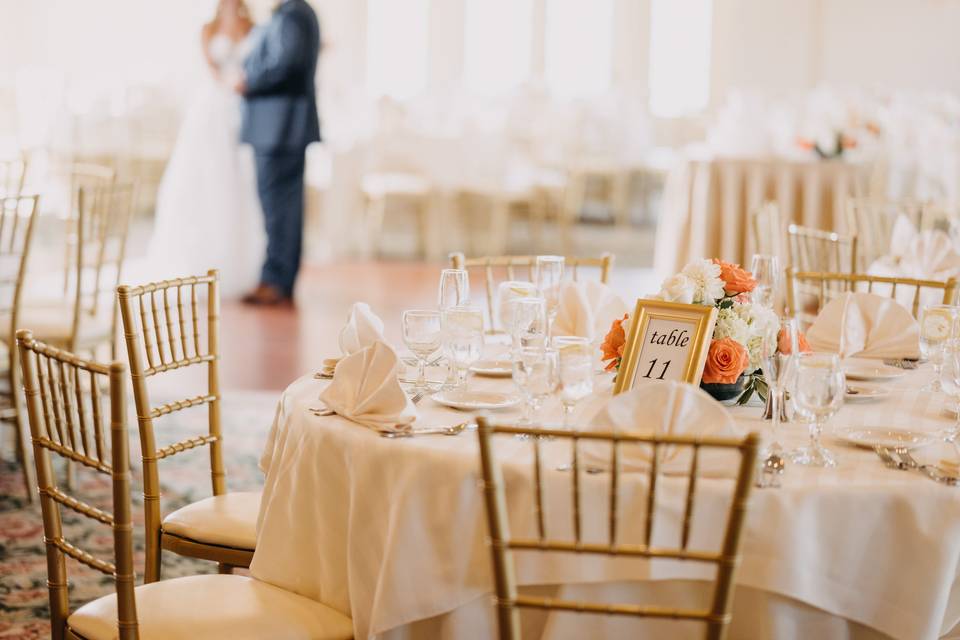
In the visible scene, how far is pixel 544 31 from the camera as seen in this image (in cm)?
1262

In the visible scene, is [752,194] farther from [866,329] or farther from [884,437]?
[884,437]

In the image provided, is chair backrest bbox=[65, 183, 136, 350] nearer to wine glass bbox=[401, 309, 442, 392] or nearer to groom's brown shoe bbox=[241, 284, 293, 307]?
wine glass bbox=[401, 309, 442, 392]

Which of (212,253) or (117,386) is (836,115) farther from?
(117,386)

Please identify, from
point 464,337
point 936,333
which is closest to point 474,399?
point 464,337

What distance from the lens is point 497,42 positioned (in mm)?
12672

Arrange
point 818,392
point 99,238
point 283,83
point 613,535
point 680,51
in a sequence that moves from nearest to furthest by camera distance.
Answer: point 613,535
point 818,392
point 99,238
point 283,83
point 680,51

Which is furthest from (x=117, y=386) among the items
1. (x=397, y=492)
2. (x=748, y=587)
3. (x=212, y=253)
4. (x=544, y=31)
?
(x=544, y=31)

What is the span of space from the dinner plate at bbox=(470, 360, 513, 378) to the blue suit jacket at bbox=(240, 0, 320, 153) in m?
4.74

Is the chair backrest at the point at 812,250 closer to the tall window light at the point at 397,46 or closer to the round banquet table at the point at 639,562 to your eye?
the round banquet table at the point at 639,562

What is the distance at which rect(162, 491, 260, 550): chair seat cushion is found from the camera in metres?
2.46

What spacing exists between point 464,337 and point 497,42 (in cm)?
1084

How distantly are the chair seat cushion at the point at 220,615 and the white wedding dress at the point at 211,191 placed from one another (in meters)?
5.26

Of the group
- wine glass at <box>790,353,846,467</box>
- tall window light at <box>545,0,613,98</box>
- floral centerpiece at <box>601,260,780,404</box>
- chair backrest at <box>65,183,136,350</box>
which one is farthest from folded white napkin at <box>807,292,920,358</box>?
tall window light at <box>545,0,613,98</box>

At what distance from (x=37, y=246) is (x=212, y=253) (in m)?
2.49
